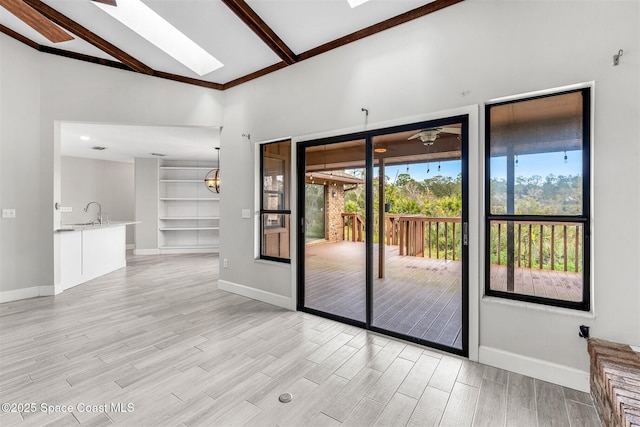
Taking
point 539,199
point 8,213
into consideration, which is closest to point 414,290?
point 539,199

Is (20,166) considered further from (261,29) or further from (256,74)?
(261,29)

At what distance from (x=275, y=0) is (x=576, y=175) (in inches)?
116

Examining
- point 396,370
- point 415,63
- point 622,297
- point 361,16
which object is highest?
point 361,16

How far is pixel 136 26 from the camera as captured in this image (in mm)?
3229

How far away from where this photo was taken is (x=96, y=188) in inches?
326

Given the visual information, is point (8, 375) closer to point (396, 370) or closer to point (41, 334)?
point (41, 334)

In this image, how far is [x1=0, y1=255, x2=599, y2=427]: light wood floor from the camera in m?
1.83

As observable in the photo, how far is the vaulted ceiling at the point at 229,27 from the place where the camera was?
277 centimetres

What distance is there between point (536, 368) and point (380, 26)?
131 inches

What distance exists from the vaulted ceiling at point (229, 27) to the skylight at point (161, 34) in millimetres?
82

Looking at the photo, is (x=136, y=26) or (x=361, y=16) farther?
(x=136, y=26)

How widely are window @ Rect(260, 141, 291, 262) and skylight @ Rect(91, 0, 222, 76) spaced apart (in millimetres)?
1396

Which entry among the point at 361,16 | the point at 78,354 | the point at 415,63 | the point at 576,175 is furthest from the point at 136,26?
the point at 576,175

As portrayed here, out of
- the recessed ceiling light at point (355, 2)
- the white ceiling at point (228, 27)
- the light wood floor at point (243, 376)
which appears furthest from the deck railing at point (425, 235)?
the recessed ceiling light at point (355, 2)
